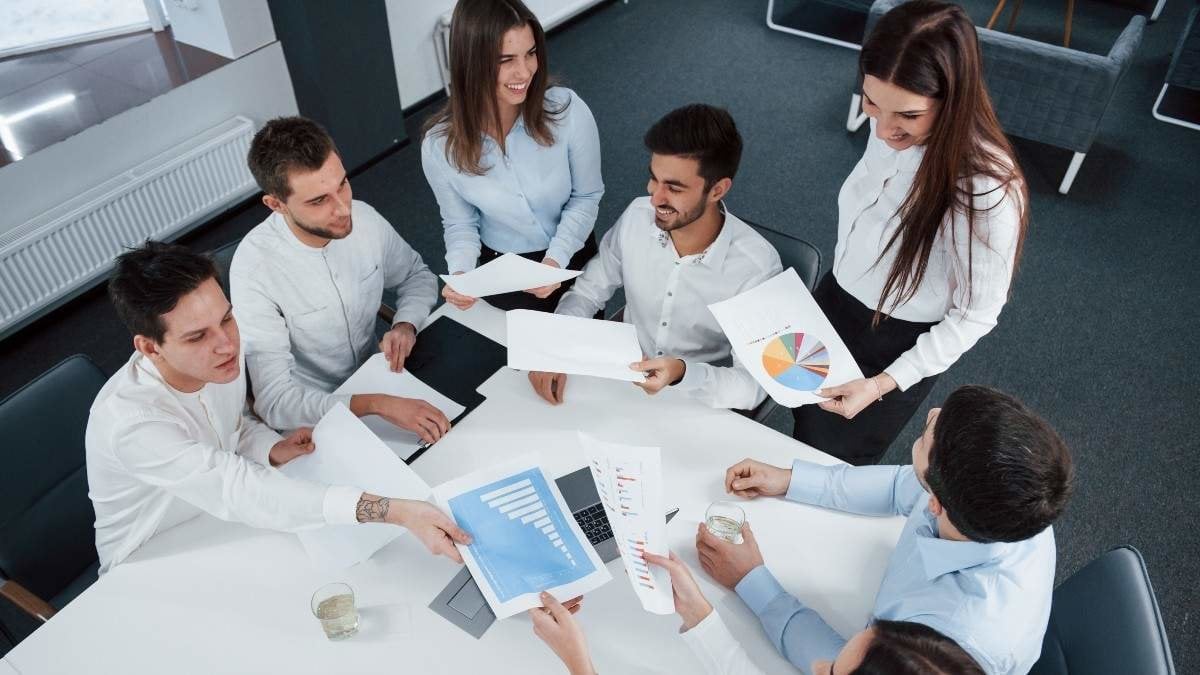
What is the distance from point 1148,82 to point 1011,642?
4.75 m

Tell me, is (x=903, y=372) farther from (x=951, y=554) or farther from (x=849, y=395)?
(x=951, y=554)

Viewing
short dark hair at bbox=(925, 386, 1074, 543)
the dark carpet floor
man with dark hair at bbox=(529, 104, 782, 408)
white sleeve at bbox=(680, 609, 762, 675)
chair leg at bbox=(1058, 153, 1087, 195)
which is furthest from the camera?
chair leg at bbox=(1058, 153, 1087, 195)

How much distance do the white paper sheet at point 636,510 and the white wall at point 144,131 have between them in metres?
2.63

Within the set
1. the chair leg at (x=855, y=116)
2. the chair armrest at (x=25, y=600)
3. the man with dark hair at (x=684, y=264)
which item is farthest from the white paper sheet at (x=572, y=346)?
the chair leg at (x=855, y=116)

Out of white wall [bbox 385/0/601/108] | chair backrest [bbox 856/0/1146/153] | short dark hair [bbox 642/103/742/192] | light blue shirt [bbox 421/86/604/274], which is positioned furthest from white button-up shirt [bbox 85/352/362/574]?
chair backrest [bbox 856/0/1146/153]

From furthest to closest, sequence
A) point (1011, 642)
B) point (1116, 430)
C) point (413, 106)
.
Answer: point (413, 106) < point (1116, 430) < point (1011, 642)

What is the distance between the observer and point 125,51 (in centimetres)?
351

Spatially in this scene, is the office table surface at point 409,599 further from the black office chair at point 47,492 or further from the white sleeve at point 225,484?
the black office chair at point 47,492

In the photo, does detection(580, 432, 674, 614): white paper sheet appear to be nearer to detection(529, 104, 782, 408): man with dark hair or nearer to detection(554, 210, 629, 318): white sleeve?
detection(529, 104, 782, 408): man with dark hair

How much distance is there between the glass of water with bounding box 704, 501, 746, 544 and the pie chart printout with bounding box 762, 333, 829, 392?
0.32 meters

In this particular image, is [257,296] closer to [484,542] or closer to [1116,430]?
[484,542]

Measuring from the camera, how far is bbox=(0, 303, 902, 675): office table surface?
148 centimetres

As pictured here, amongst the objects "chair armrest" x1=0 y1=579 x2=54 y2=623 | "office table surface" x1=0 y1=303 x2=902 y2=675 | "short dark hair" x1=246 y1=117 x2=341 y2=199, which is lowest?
"chair armrest" x1=0 y1=579 x2=54 y2=623

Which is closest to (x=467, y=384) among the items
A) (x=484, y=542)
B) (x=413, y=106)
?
(x=484, y=542)
